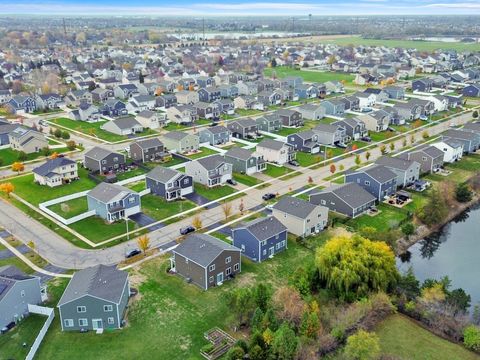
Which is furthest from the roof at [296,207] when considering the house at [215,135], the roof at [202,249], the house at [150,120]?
the house at [150,120]

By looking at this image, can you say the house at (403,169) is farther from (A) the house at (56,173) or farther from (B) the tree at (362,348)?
(A) the house at (56,173)

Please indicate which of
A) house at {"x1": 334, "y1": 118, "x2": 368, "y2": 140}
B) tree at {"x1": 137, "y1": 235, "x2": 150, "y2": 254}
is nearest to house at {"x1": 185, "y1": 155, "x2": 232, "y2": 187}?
tree at {"x1": 137, "y1": 235, "x2": 150, "y2": 254}

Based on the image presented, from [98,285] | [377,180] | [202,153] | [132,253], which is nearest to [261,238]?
[132,253]

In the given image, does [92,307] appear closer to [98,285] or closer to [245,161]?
[98,285]

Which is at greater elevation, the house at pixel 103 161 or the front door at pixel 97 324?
the house at pixel 103 161

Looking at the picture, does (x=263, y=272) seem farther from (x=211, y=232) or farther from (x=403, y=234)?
(x=403, y=234)

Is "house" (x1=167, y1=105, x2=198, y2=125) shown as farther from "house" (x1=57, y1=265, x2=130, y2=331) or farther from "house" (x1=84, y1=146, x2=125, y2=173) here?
"house" (x1=57, y1=265, x2=130, y2=331)

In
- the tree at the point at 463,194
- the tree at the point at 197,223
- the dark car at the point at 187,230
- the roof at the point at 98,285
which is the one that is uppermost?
the roof at the point at 98,285
